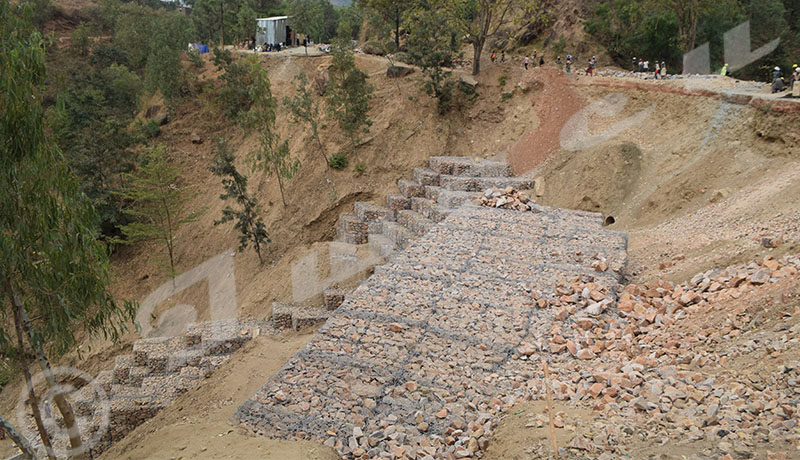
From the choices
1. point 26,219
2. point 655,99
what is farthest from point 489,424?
point 655,99

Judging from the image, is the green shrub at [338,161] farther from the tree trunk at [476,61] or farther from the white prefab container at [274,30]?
the white prefab container at [274,30]

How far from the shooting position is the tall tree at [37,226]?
657 cm

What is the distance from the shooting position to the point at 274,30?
3634cm

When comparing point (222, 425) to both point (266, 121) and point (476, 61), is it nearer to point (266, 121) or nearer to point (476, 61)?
point (266, 121)

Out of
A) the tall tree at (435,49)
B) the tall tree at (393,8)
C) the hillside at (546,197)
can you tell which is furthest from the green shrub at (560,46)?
the tall tree at (435,49)

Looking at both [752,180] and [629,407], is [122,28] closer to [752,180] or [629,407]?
[752,180]

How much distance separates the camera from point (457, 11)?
78.0 ft

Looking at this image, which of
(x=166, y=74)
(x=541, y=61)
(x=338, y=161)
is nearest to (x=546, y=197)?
(x=338, y=161)

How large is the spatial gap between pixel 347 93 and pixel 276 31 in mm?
17516

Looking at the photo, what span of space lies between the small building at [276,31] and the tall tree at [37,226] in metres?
31.2

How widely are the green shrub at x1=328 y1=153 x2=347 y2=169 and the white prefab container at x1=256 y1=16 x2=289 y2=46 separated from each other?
17.5m

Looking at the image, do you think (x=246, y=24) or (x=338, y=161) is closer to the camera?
(x=338, y=161)

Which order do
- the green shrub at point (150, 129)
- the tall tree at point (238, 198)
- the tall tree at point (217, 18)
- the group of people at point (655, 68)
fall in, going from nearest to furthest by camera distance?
1. the tall tree at point (238, 198)
2. the group of people at point (655, 68)
3. the green shrub at point (150, 129)
4. the tall tree at point (217, 18)

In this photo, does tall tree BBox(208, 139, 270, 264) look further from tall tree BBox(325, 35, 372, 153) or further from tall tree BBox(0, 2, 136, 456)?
tall tree BBox(0, 2, 136, 456)
